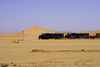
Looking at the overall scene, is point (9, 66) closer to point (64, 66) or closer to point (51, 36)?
point (64, 66)

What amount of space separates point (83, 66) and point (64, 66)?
1.26 meters

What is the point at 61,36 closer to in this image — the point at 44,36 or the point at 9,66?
the point at 44,36

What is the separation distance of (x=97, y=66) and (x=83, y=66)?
0.92 m

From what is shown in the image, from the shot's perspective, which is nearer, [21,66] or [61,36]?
[21,66]

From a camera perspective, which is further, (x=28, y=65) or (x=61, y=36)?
(x=61, y=36)

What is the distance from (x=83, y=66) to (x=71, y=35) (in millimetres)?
51260

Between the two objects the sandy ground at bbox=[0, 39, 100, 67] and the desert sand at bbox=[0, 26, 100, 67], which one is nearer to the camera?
the sandy ground at bbox=[0, 39, 100, 67]

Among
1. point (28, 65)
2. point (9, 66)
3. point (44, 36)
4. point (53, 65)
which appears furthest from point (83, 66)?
point (44, 36)

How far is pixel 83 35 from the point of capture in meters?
62.6

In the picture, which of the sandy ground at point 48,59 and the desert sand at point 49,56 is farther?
the desert sand at point 49,56

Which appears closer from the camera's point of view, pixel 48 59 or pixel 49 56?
pixel 48 59

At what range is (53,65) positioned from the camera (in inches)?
436

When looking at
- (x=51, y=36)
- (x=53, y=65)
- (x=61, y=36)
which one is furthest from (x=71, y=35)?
(x=53, y=65)

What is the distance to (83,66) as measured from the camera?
420 inches
